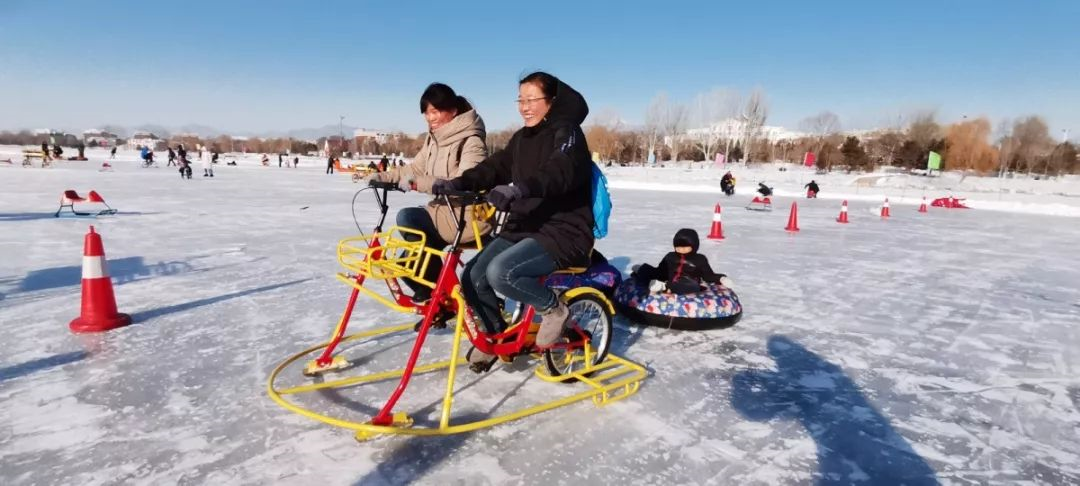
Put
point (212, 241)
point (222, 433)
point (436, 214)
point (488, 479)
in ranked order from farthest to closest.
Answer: point (212, 241)
point (436, 214)
point (222, 433)
point (488, 479)

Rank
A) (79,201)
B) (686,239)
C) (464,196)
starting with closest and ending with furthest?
(464,196)
(686,239)
(79,201)

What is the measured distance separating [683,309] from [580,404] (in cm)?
195

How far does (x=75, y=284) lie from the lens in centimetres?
640

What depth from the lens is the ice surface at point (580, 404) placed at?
9.79 feet

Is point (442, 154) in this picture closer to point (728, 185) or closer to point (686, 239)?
point (686, 239)

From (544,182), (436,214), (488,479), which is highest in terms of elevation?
(544,182)

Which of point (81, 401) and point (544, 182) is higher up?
point (544, 182)

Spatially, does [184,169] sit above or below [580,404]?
above

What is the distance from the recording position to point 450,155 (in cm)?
422

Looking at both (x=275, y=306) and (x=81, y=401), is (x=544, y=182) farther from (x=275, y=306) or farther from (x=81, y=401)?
(x=275, y=306)

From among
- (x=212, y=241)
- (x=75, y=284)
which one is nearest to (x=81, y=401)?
(x=75, y=284)

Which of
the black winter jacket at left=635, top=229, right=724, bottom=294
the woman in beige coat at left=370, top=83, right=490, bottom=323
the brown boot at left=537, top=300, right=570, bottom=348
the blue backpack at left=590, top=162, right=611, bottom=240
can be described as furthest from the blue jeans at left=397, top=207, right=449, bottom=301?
the black winter jacket at left=635, top=229, right=724, bottom=294

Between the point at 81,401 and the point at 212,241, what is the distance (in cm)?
671

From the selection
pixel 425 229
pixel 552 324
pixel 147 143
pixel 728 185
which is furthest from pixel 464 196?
pixel 147 143
